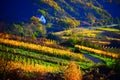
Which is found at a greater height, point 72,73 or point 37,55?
point 37,55

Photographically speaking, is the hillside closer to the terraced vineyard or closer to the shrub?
the terraced vineyard

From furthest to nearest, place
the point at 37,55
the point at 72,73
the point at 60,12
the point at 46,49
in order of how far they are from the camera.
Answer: the point at 60,12
the point at 46,49
the point at 37,55
the point at 72,73

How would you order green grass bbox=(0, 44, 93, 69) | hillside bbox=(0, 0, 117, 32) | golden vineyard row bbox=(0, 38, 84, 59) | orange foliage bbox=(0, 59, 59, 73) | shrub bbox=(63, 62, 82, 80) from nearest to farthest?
orange foliage bbox=(0, 59, 59, 73) < shrub bbox=(63, 62, 82, 80) < green grass bbox=(0, 44, 93, 69) < golden vineyard row bbox=(0, 38, 84, 59) < hillside bbox=(0, 0, 117, 32)

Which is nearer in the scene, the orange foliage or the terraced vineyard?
the orange foliage

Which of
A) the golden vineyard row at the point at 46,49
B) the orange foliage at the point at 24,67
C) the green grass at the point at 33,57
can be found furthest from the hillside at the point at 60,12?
the orange foliage at the point at 24,67

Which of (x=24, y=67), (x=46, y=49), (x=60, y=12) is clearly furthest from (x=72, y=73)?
(x=60, y=12)

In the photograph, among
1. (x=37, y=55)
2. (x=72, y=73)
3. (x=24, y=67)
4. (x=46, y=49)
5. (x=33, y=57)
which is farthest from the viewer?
(x=46, y=49)

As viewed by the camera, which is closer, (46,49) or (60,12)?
(46,49)

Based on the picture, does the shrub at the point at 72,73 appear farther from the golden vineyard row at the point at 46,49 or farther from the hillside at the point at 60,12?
the hillside at the point at 60,12

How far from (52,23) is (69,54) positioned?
1.32 meters

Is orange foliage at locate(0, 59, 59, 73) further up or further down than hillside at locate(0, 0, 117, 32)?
further down

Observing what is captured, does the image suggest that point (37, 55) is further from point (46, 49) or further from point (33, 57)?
point (46, 49)

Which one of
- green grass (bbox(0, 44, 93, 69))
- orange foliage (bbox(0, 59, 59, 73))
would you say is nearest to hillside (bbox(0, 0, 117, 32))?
green grass (bbox(0, 44, 93, 69))

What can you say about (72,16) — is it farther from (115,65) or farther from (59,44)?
(115,65)
